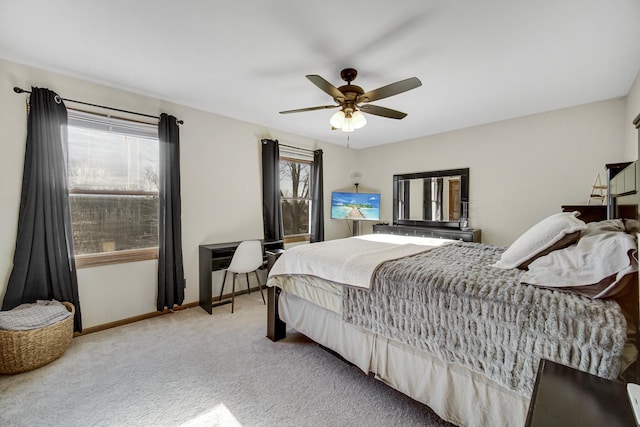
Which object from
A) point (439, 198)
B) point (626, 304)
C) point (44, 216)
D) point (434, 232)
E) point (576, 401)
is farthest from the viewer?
point (439, 198)

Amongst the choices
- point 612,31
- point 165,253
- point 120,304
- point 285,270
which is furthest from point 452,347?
point 120,304

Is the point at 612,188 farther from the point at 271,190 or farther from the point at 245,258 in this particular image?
the point at 271,190

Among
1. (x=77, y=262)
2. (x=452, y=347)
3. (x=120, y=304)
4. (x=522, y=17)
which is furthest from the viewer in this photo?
→ (x=120, y=304)

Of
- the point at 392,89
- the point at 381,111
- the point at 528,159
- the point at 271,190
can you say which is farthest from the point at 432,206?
the point at 392,89

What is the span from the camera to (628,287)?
1.09 m

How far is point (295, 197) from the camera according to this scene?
4.71 m

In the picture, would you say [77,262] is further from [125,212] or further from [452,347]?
[452,347]

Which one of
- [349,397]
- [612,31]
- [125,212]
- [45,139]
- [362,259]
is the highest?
[612,31]

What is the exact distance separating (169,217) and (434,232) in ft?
12.3

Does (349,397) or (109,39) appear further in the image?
(109,39)

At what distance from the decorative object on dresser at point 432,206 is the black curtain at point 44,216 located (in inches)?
165

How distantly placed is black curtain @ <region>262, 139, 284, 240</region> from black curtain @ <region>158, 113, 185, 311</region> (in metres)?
1.21

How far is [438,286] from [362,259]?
55cm

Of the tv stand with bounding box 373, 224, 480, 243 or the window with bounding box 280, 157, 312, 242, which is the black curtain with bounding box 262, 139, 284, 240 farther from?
the tv stand with bounding box 373, 224, 480, 243
